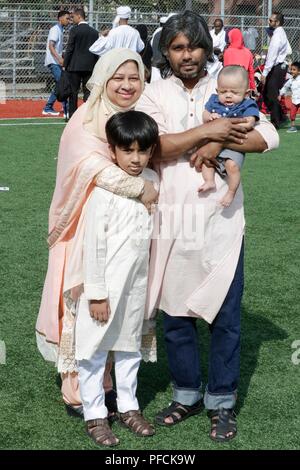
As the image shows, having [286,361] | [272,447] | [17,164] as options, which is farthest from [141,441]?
[17,164]

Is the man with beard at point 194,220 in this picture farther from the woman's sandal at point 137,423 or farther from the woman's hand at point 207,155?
the woman's sandal at point 137,423

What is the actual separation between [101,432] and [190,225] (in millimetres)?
941

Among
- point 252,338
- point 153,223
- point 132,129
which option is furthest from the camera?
point 252,338

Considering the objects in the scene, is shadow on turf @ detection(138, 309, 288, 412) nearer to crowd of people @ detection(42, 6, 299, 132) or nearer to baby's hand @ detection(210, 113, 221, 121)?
baby's hand @ detection(210, 113, 221, 121)

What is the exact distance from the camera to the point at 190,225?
12.0 feet

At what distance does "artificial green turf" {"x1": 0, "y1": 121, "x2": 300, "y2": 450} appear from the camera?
3824 millimetres

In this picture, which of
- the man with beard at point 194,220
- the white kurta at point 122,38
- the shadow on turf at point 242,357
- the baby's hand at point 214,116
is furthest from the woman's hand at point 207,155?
the white kurta at point 122,38

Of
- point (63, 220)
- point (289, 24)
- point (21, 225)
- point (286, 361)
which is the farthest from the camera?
point (289, 24)

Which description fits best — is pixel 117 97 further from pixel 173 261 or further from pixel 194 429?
pixel 194 429

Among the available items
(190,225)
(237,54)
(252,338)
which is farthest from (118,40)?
(190,225)

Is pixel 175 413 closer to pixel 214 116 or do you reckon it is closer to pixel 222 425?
pixel 222 425

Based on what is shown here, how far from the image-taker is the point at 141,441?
3.74 meters

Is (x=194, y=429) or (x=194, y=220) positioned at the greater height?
(x=194, y=220)
